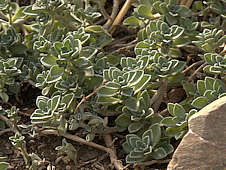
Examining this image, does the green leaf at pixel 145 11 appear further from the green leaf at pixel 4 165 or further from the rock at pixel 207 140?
the green leaf at pixel 4 165

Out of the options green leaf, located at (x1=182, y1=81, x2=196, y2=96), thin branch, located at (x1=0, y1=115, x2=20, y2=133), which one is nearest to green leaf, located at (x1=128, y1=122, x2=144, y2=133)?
green leaf, located at (x1=182, y1=81, x2=196, y2=96)

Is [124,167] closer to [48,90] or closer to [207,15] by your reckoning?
[48,90]

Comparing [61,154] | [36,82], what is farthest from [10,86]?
[61,154]

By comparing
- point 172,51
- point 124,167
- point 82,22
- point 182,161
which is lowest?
point 124,167

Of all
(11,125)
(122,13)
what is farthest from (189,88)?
(11,125)

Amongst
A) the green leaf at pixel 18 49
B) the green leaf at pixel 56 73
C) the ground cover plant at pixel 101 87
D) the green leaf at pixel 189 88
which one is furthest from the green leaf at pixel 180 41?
the green leaf at pixel 18 49

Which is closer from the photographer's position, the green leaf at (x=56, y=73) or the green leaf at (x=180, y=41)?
the green leaf at (x=56, y=73)
